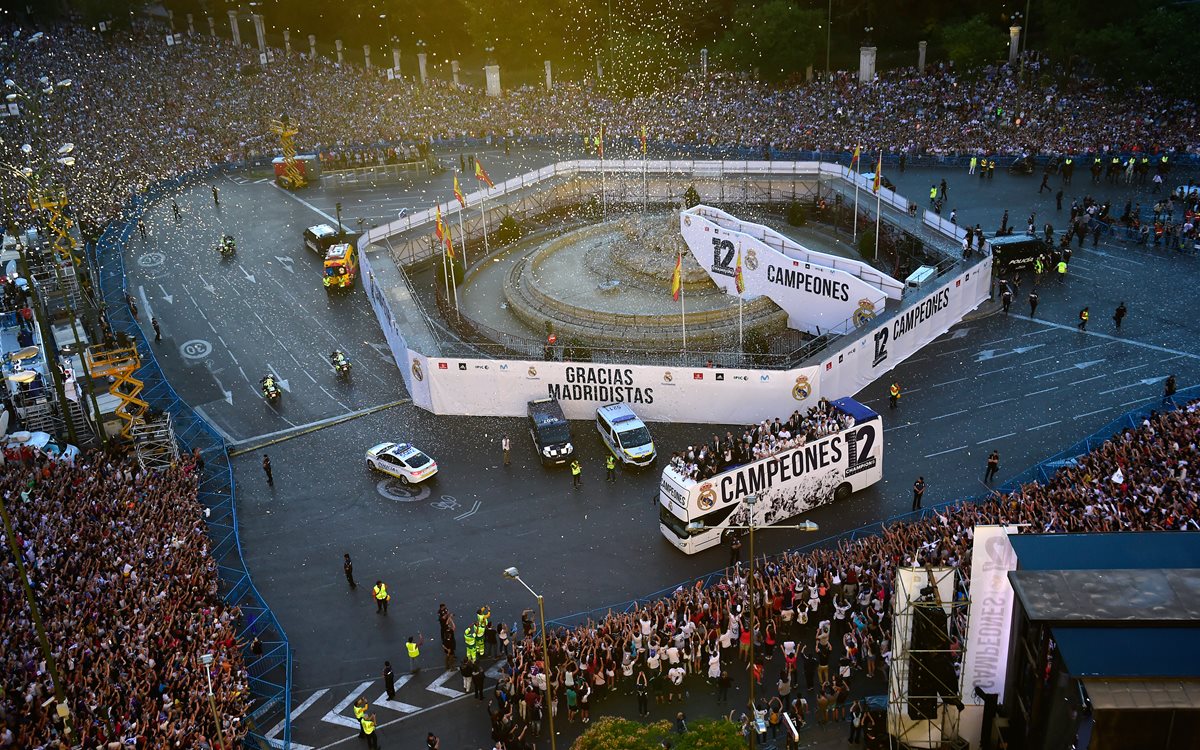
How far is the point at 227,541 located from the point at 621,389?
44.2 ft

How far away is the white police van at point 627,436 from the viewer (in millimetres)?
33594

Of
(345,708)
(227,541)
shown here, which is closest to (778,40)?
(227,541)

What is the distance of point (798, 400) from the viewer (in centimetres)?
3484

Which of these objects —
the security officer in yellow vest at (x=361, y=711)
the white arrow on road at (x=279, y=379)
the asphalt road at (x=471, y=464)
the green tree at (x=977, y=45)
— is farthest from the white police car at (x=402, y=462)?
the green tree at (x=977, y=45)

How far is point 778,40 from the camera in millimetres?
71750

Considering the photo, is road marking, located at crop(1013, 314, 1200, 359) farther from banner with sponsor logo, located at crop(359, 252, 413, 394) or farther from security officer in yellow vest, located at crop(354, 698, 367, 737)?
security officer in yellow vest, located at crop(354, 698, 367, 737)

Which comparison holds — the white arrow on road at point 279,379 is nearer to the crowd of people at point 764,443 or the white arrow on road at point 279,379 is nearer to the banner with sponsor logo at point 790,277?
Answer: the banner with sponsor logo at point 790,277

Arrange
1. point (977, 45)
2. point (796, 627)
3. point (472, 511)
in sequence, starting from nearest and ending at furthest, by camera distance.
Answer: point (796, 627) < point (472, 511) < point (977, 45)

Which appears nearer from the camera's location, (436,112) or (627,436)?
(627,436)

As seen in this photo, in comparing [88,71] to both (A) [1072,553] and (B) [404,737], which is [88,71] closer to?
(B) [404,737]

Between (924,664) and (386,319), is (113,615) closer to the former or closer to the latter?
(924,664)

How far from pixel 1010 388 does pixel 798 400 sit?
7.84m

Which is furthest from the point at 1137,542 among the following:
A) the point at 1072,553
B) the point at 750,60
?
the point at 750,60

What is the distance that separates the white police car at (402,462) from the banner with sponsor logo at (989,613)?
1877 cm
